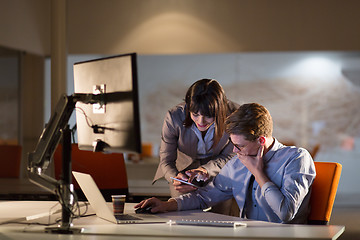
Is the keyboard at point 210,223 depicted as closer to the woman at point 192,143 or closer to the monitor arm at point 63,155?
the monitor arm at point 63,155

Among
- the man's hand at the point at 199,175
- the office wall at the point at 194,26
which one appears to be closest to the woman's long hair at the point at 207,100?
the man's hand at the point at 199,175

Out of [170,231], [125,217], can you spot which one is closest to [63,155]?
[125,217]

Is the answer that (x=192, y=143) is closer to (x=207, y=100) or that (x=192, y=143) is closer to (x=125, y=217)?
(x=207, y=100)

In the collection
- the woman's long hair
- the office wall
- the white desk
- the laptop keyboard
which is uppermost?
the office wall

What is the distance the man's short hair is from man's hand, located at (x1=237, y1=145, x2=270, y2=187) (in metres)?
0.08

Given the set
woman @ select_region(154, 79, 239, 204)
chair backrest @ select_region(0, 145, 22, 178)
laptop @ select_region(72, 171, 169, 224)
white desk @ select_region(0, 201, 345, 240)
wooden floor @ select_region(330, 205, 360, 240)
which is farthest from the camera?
wooden floor @ select_region(330, 205, 360, 240)

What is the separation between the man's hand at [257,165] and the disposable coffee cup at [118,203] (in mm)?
559

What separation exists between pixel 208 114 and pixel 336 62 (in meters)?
4.91

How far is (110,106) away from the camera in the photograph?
7.22ft

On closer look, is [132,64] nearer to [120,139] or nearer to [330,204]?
[120,139]

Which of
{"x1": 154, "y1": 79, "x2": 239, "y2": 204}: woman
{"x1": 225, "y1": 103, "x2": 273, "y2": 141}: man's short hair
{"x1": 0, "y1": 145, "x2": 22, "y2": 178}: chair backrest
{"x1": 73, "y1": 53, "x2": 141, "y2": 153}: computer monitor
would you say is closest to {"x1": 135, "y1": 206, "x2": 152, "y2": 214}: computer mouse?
{"x1": 73, "y1": 53, "x2": 141, "y2": 153}: computer monitor

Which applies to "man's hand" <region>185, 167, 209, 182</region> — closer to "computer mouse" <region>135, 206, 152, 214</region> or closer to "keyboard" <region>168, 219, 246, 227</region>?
"computer mouse" <region>135, 206, 152, 214</region>

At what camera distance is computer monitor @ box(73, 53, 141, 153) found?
2.07 m

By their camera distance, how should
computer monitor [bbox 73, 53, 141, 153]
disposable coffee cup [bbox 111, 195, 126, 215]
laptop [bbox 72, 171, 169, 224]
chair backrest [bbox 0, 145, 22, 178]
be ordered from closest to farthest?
computer monitor [bbox 73, 53, 141, 153] → laptop [bbox 72, 171, 169, 224] → disposable coffee cup [bbox 111, 195, 126, 215] → chair backrest [bbox 0, 145, 22, 178]
